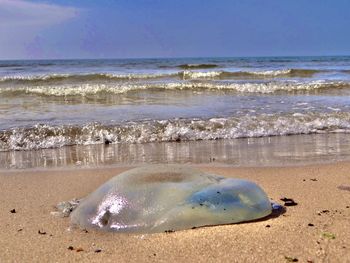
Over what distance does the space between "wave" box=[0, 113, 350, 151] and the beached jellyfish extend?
4.18 metres

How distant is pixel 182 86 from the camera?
16734mm

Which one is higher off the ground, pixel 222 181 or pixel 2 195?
pixel 222 181

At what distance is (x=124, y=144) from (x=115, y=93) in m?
7.48

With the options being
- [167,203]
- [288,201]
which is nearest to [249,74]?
[288,201]

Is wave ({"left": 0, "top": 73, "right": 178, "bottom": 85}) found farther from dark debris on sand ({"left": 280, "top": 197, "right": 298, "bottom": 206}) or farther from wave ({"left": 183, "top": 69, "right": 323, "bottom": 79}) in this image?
dark debris on sand ({"left": 280, "top": 197, "right": 298, "bottom": 206})

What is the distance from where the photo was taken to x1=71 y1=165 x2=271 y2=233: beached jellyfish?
3.34 metres

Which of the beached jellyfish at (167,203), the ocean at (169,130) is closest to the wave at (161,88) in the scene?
the ocean at (169,130)

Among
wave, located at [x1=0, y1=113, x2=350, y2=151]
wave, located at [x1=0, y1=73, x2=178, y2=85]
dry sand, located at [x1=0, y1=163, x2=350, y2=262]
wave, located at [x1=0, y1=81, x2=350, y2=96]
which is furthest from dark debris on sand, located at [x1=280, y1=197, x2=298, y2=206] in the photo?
wave, located at [x1=0, y1=73, x2=178, y2=85]

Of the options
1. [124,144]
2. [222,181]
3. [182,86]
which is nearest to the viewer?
[222,181]

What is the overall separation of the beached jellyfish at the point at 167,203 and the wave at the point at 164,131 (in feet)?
13.7

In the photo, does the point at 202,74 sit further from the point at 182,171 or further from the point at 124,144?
the point at 182,171

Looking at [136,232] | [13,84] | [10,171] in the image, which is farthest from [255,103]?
[13,84]

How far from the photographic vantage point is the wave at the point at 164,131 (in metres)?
7.75

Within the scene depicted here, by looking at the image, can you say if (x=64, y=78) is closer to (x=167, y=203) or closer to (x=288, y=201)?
(x=288, y=201)
